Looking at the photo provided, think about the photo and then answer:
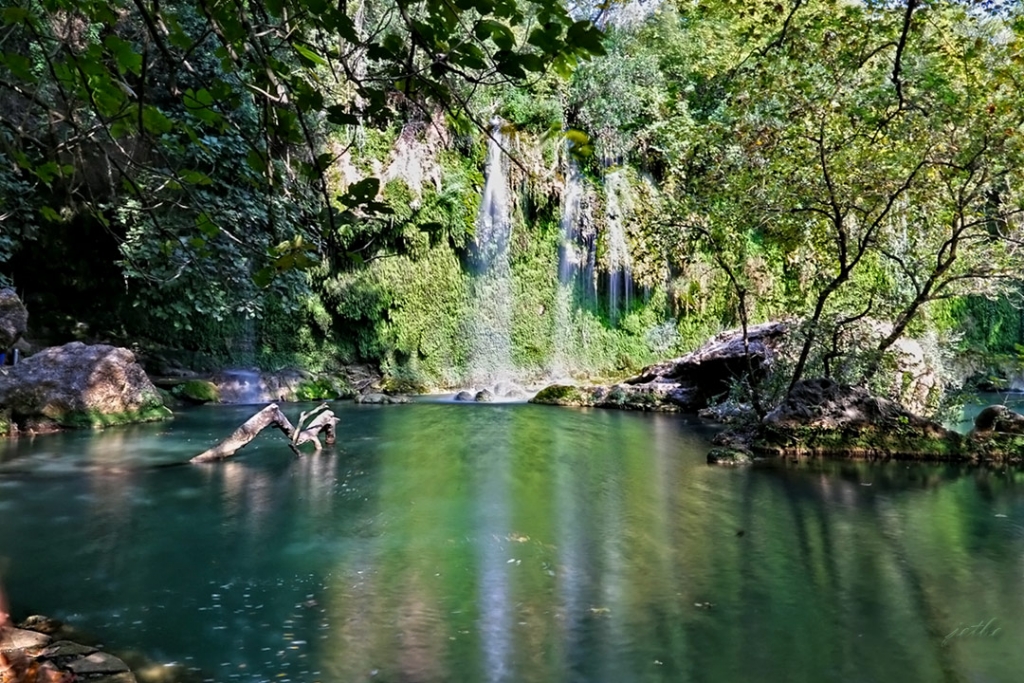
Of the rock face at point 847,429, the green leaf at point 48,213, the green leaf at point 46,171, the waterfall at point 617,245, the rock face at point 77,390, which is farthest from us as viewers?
the waterfall at point 617,245

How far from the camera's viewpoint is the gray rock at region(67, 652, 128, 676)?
368 centimetres

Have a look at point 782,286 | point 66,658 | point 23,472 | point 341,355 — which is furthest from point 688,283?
point 66,658

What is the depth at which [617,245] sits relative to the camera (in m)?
22.5

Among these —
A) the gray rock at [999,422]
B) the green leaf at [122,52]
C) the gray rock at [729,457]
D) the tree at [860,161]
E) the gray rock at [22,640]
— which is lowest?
the gray rock at [22,640]

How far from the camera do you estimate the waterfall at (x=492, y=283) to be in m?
22.1

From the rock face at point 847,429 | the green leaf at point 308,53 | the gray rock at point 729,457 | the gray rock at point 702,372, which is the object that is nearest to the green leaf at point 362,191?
the green leaf at point 308,53

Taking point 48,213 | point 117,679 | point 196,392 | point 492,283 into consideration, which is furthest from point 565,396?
point 48,213

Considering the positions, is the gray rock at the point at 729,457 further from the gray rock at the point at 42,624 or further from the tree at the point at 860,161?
the gray rock at the point at 42,624

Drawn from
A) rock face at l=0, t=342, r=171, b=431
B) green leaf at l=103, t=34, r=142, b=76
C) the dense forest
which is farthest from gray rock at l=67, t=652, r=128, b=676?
rock face at l=0, t=342, r=171, b=431

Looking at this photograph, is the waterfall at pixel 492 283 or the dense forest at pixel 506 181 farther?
the waterfall at pixel 492 283

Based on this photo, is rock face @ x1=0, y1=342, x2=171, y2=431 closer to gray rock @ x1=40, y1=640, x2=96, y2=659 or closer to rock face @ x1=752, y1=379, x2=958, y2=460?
gray rock @ x1=40, y1=640, x2=96, y2=659

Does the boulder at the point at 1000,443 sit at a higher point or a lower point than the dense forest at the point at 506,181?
lower

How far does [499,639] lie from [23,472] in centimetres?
740

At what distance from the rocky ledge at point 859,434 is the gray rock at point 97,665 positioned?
797 centimetres
